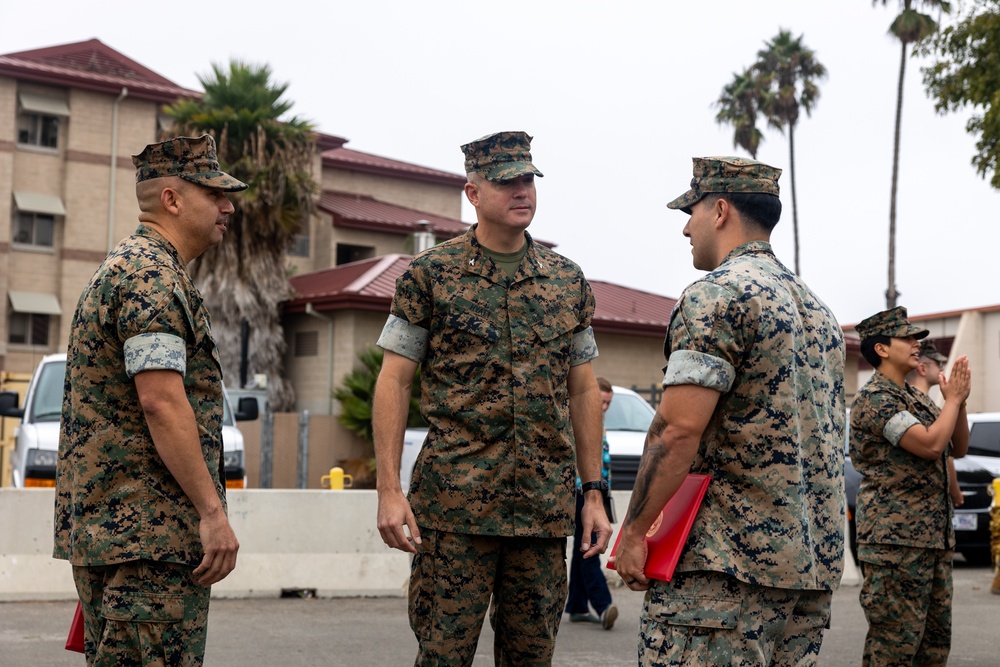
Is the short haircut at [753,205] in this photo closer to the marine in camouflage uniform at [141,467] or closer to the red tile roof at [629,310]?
the marine in camouflage uniform at [141,467]

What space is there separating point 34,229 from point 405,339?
33.2 meters

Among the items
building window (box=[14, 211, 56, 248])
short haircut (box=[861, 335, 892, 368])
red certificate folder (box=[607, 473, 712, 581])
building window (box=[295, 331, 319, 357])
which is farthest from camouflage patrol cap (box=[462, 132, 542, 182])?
building window (box=[14, 211, 56, 248])

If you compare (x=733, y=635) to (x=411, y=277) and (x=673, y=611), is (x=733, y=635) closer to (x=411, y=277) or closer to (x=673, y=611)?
(x=673, y=611)

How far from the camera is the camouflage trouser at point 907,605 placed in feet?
20.0

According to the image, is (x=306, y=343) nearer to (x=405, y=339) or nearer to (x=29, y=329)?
(x=29, y=329)

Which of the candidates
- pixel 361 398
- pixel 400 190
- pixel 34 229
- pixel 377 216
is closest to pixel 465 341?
pixel 361 398

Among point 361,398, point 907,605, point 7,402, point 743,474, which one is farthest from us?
point 361,398

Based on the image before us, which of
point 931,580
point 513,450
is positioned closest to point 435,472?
point 513,450

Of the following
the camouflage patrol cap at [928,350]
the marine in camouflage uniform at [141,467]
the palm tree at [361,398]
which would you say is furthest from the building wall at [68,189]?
the marine in camouflage uniform at [141,467]

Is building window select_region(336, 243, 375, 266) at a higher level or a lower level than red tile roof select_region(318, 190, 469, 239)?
lower

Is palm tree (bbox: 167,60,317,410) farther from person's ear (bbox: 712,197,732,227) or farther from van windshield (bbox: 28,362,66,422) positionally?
person's ear (bbox: 712,197,732,227)

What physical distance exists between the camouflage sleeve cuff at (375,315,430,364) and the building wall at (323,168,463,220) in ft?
126

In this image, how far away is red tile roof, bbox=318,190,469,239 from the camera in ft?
126

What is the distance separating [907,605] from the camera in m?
6.13
